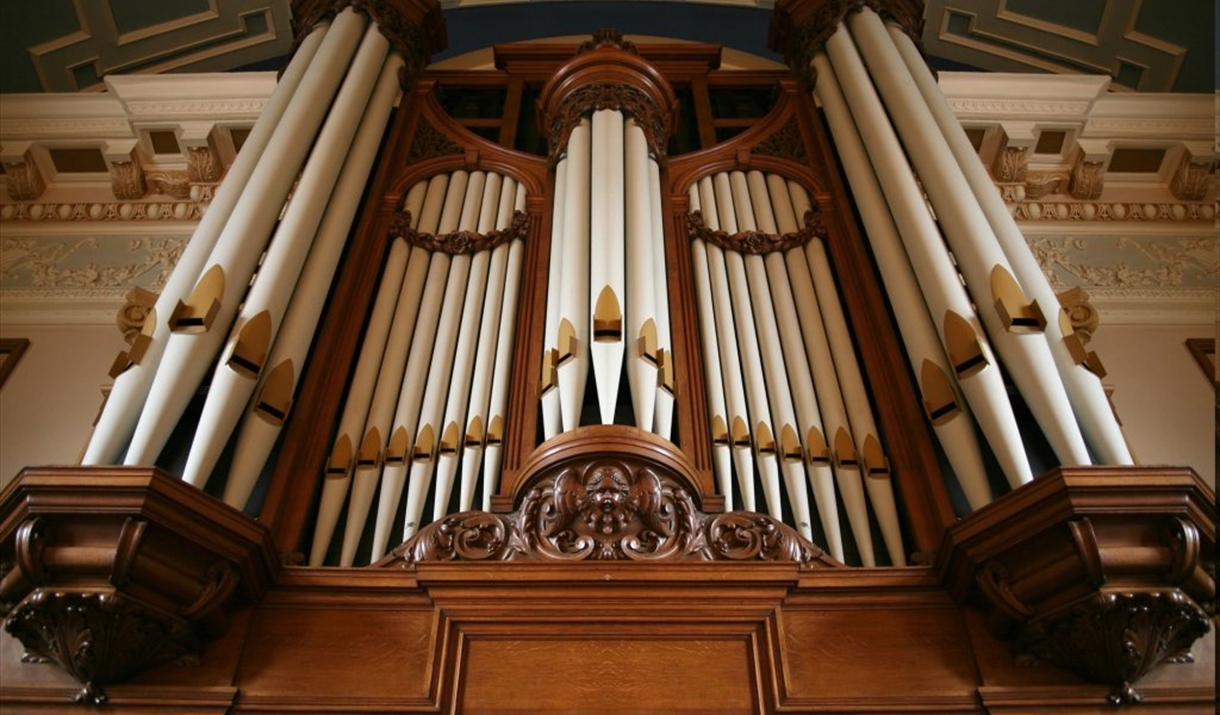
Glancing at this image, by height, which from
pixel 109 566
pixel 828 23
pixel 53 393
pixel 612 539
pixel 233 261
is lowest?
pixel 109 566

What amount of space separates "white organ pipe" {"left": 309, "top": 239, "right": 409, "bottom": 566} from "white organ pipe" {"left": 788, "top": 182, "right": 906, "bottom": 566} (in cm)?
159

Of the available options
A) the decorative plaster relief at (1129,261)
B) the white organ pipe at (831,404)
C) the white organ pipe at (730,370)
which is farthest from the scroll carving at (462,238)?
the decorative plaster relief at (1129,261)

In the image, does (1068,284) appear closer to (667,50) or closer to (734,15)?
(667,50)

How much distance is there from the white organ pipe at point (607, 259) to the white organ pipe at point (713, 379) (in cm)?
34

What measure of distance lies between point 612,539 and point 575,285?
108 centimetres

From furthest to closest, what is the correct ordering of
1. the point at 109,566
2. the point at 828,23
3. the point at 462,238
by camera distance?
1. the point at 828,23
2. the point at 462,238
3. the point at 109,566

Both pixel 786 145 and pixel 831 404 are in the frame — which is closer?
pixel 831 404

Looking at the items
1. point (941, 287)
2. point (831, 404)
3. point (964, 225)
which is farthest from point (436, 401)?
point (964, 225)

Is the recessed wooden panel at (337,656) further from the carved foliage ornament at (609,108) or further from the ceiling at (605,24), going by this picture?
the ceiling at (605,24)

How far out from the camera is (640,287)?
3.86 meters

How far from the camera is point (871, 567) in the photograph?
3.12 meters

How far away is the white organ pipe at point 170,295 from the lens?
3178 millimetres

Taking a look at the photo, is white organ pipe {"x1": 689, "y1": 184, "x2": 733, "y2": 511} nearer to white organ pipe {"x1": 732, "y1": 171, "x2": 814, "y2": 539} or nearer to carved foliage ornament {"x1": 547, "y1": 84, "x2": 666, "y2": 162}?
white organ pipe {"x1": 732, "y1": 171, "x2": 814, "y2": 539}

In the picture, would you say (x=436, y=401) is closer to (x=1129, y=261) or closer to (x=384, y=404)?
(x=384, y=404)
